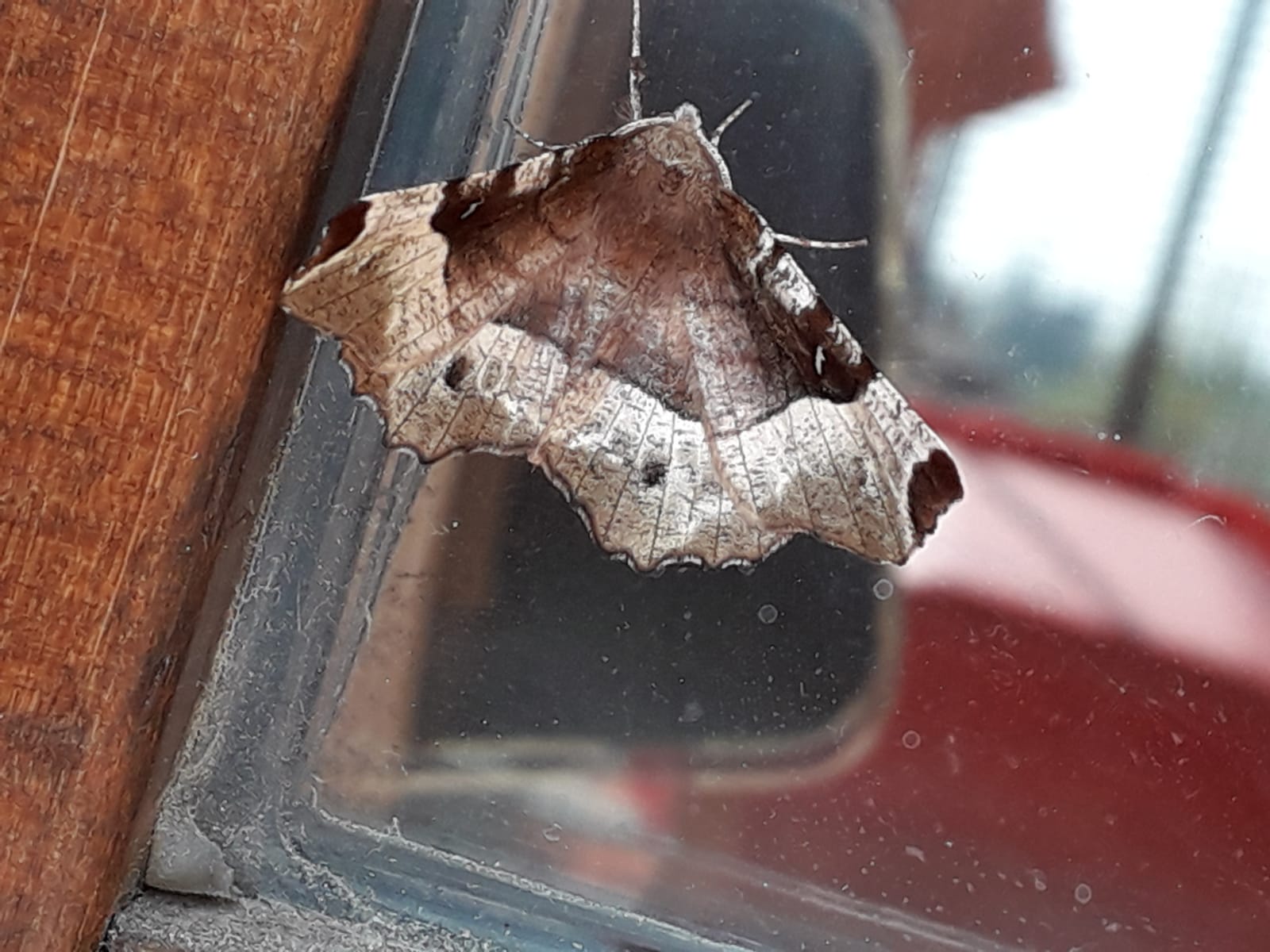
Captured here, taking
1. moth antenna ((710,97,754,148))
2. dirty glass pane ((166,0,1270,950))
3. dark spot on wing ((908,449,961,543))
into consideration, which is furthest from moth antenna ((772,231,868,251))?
dark spot on wing ((908,449,961,543))

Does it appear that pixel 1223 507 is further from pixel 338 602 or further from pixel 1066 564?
pixel 338 602

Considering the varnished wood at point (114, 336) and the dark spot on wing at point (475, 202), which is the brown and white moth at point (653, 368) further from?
the varnished wood at point (114, 336)

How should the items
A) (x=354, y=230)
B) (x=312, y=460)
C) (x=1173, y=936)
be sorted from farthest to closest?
(x=1173, y=936), (x=312, y=460), (x=354, y=230)

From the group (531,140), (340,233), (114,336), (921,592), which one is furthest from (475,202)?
(921,592)

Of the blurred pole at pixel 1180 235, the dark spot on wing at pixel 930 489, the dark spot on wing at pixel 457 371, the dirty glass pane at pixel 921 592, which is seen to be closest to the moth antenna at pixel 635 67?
the dirty glass pane at pixel 921 592

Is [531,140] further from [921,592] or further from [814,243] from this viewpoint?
[921,592]

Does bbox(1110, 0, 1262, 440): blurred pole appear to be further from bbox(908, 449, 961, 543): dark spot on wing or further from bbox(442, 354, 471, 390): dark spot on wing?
bbox(442, 354, 471, 390): dark spot on wing

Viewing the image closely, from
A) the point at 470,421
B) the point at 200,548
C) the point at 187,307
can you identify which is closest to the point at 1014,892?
the point at 470,421
